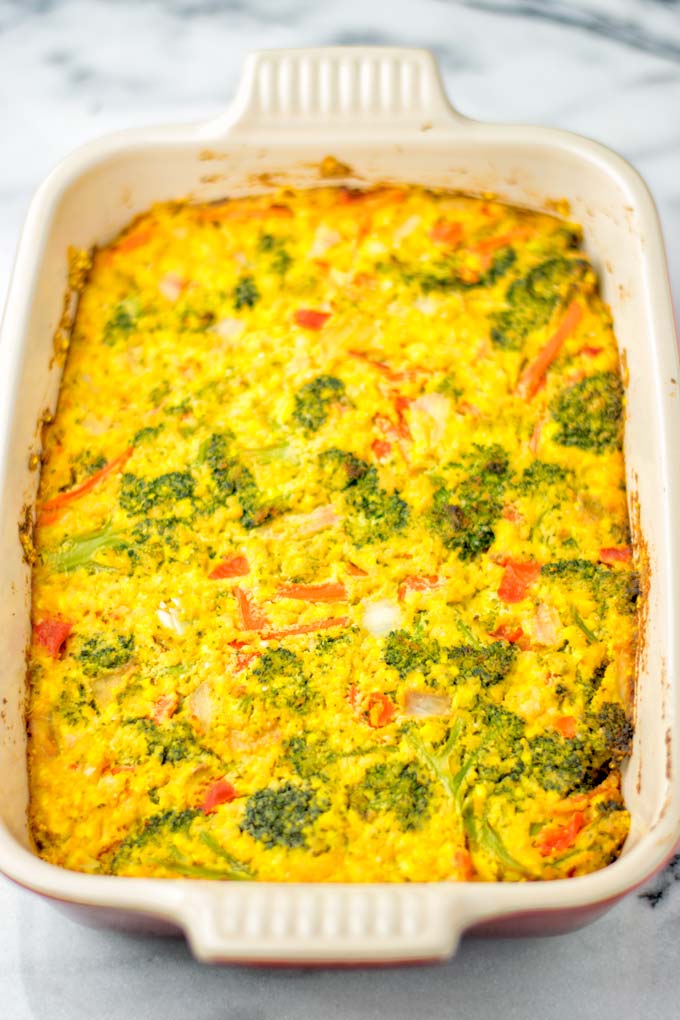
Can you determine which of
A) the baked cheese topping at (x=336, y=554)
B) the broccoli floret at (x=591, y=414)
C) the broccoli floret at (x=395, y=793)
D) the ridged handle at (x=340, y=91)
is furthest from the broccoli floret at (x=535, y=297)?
the broccoli floret at (x=395, y=793)

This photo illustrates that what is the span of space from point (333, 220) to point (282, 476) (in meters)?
0.64

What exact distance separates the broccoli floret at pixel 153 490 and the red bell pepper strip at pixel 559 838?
3.05 ft

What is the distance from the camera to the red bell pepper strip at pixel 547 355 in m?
2.33

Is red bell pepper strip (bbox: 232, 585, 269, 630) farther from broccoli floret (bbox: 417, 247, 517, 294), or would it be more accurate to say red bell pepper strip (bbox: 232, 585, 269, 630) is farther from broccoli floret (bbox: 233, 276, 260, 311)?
broccoli floret (bbox: 417, 247, 517, 294)

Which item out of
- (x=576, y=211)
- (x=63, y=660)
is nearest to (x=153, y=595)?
(x=63, y=660)

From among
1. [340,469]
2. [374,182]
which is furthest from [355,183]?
[340,469]

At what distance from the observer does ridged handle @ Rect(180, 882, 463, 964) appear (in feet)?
5.14

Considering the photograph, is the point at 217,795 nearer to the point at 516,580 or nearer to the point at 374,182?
the point at 516,580

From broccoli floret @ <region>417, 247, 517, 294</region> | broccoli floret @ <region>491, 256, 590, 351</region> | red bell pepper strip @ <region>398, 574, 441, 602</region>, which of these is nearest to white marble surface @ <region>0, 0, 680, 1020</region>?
broccoli floret @ <region>491, 256, 590, 351</region>

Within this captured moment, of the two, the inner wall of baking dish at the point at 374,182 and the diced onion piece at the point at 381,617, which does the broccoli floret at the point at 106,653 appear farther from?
the diced onion piece at the point at 381,617

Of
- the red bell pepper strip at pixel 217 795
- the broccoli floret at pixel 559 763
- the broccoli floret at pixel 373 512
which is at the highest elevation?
the broccoli floret at pixel 373 512

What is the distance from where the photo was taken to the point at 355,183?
2.46 meters

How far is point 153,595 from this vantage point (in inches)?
84.1

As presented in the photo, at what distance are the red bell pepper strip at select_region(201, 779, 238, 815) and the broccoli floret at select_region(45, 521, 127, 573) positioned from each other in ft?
1.56
